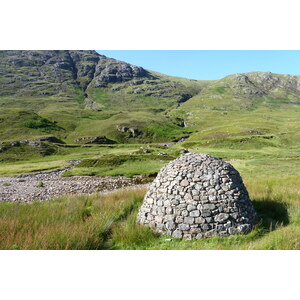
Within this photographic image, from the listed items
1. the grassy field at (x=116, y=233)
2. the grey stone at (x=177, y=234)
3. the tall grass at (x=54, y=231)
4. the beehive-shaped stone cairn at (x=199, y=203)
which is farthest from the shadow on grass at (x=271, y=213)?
the tall grass at (x=54, y=231)

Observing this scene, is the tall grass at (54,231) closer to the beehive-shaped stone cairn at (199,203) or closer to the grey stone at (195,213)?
the beehive-shaped stone cairn at (199,203)

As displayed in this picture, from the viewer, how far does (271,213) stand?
1052cm

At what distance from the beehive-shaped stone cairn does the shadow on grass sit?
84 centimetres

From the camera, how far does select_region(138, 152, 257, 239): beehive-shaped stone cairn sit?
27.2 ft

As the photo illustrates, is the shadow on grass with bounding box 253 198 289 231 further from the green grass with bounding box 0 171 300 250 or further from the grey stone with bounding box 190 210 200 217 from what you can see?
the grey stone with bounding box 190 210 200 217

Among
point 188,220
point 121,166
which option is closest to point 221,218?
point 188,220

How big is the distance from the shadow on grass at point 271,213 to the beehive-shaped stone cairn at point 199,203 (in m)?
0.84

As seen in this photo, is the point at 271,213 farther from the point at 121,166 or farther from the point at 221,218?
the point at 121,166

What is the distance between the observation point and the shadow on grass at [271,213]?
9345 millimetres

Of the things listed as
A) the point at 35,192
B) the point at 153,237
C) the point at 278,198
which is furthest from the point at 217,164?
the point at 35,192

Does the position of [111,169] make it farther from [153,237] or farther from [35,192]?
[153,237]

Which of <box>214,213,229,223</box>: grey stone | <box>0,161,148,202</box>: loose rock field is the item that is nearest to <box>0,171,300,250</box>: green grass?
<box>214,213,229,223</box>: grey stone

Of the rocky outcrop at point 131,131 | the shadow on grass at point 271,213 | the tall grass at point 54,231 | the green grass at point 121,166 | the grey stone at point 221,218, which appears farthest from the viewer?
the rocky outcrop at point 131,131

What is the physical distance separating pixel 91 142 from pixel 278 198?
79.1m
